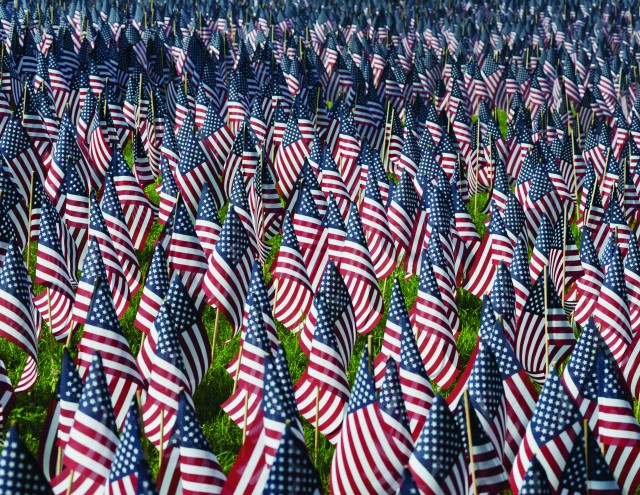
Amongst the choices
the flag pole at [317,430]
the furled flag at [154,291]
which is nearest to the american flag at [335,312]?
the flag pole at [317,430]

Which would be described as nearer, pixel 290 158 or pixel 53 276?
pixel 53 276

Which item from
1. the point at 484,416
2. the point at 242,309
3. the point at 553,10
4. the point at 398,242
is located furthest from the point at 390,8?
the point at 484,416

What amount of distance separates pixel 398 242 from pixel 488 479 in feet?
23.7

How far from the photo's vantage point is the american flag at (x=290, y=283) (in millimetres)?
13773

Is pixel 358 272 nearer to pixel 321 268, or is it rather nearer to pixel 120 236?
pixel 321 268

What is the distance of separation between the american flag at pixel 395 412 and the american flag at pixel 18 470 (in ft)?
10.5

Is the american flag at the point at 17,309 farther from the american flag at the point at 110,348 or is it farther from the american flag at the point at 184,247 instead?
the american flag at the point at 184,247

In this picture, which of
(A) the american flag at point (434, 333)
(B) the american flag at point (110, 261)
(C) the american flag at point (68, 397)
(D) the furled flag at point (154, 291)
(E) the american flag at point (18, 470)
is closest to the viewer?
(E) the american flag at point (18, 470)

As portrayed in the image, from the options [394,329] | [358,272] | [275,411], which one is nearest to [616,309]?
[394,329]

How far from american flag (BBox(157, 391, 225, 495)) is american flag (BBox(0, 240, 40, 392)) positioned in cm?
359

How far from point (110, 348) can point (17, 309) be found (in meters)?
1.80

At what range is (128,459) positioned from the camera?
812 centimetres

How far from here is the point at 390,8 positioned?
131 ft

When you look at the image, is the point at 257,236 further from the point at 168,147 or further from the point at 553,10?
the point at 553,10
